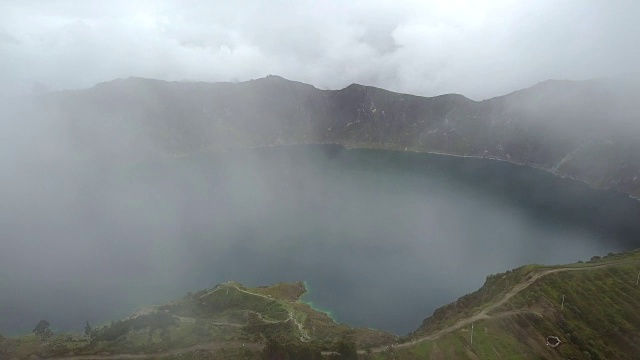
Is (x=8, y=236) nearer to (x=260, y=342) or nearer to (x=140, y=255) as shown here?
(x=140, y=255)

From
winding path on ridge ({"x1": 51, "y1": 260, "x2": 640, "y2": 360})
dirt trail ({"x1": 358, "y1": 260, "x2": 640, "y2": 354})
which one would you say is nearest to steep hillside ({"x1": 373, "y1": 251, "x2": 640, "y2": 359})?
dirt trail ({"x1": 358, "y1": 260, "x2": 640, "y2": 354})

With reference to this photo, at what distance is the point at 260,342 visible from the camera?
8862cm

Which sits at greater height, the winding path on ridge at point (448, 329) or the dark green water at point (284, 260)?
the winding path on ridge at point (448, 329)

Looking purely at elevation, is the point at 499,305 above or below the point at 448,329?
above

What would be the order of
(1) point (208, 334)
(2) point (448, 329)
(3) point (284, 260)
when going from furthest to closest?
1. (3) point (284, 260)
2. (2) point (448, 329)
3. (1) point (208, 334)

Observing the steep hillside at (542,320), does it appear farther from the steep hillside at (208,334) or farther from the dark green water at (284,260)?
the dark green water at (284,260)

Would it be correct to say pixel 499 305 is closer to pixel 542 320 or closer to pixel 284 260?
pixel 542 320

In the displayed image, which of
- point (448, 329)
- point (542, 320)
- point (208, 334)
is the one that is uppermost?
point (208, 334)

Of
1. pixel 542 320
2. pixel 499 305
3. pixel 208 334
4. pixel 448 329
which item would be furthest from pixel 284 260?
pixel 542 320

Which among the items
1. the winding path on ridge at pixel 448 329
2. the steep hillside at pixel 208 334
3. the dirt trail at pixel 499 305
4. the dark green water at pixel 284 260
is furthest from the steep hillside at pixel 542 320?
the dark green water at pixel 284 260

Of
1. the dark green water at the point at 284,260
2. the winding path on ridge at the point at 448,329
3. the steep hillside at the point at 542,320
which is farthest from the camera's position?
the dark green water at the point at 284,260

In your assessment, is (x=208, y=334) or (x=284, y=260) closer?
(x=208, y=334)

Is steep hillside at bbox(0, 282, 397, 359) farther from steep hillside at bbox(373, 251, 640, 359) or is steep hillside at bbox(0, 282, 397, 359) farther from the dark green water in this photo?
the dark green water

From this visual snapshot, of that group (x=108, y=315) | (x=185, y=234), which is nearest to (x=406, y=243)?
(x=185, y=234)
